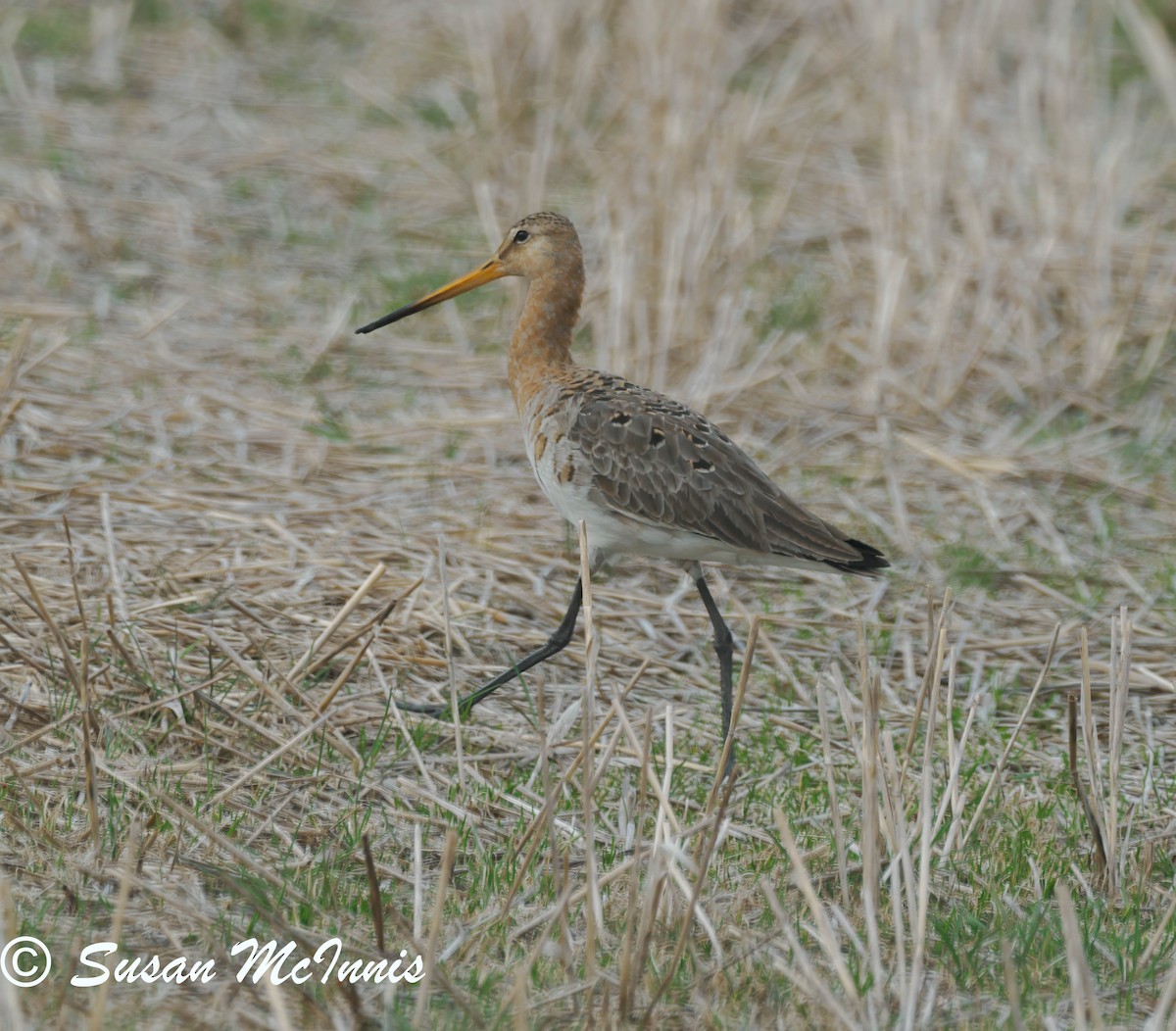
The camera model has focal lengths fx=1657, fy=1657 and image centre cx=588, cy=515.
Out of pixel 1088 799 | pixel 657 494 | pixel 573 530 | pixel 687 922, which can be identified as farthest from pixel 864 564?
pixel 687 922

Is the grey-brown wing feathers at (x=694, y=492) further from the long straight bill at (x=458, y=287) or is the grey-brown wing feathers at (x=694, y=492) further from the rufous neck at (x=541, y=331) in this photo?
the long straight bill at (x=458, y=287)

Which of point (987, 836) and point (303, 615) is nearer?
point (987, 836)

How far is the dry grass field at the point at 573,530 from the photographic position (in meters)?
3.49

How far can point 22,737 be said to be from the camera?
4.09 metres

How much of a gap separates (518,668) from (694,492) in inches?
29.1

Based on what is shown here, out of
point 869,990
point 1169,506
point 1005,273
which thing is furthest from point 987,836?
point 1005,273

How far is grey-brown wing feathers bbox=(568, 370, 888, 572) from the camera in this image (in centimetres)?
481

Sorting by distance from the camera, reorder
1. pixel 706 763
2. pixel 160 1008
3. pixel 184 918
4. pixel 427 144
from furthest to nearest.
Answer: pixel 427 144
pixel 706 763
pixel 184 918
pixel 160 1008

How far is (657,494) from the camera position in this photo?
481 centimetres

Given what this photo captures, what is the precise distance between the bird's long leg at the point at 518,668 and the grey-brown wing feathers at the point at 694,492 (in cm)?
33

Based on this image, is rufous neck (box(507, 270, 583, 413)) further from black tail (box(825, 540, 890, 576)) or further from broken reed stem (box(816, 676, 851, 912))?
broken reed stem (box(816, 676, 851, 912))

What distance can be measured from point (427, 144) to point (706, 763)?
637 centimetres

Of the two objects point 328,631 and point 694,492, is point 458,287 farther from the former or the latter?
point 328,631

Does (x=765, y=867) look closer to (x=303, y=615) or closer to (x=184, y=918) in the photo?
(x=184, y=918)
